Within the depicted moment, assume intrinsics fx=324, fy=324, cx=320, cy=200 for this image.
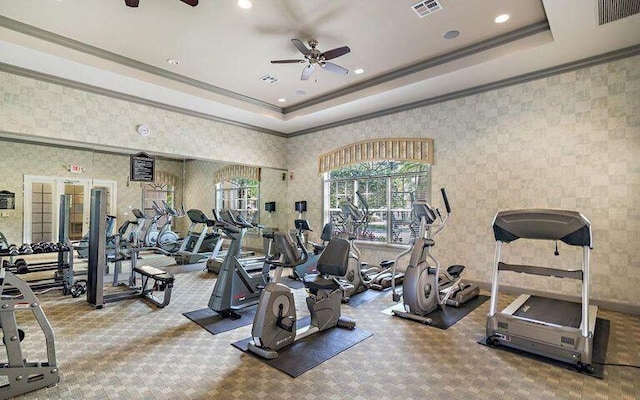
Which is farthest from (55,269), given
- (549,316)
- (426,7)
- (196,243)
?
(549,316)

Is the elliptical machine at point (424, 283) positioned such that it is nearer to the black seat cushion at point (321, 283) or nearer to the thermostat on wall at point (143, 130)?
the black seat cushion at point (321, 283)

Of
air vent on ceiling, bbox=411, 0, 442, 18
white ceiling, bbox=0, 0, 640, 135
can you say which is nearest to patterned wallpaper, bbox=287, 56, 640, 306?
white ceiling, bbox=0, 0, 640, 135

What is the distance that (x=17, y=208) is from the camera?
488 cm

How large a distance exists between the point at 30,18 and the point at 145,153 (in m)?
2.54

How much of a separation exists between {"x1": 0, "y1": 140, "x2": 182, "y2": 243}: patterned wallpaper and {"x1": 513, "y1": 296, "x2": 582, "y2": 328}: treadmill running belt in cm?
634

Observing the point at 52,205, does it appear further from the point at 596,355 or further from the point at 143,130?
the point at 596,355

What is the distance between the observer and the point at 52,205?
5.29 meters

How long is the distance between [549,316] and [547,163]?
8.03 ft

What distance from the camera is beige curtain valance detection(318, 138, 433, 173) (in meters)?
6.14

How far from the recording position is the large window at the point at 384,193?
6.36 metres

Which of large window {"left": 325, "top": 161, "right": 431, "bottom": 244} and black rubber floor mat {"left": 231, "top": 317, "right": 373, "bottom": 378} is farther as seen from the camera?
large window {"left": 325, "top": 161, "right": 431, "bottom": 244}

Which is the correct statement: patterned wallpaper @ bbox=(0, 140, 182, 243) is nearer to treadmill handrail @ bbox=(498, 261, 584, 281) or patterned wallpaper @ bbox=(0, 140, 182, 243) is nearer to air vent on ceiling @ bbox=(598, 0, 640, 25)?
treadmill handrail @ bbox=(498, 261, 584, 281)

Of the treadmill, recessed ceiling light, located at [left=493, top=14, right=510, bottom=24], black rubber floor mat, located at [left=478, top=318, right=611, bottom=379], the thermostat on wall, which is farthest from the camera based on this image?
the thermostat on wall

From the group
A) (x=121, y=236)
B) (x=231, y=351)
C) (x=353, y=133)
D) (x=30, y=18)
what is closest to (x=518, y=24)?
(x=353, y=133)
